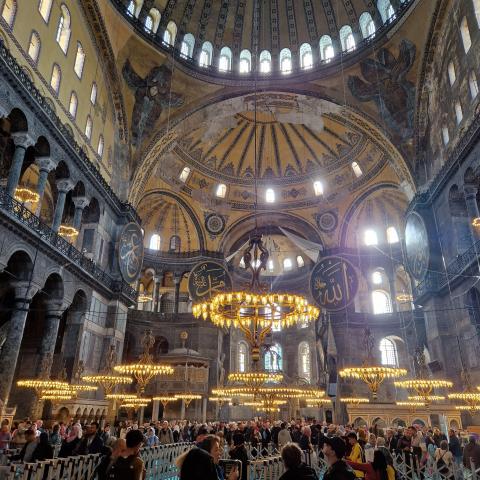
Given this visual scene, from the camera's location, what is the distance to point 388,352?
69.8 ft

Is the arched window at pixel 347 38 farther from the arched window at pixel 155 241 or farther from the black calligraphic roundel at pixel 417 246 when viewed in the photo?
the arched window at pixel 155 241

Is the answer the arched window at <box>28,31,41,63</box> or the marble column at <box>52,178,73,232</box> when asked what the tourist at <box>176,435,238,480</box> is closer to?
the arched window at <box>28,31,41,63</box>

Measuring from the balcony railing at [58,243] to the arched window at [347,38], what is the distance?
13.7m

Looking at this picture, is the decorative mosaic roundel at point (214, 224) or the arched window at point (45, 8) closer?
the arched window at point (45, 8)

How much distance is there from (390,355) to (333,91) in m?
13.6

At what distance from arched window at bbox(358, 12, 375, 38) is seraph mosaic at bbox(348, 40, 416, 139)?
4.46 ft

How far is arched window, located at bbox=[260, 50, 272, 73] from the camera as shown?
19234mm

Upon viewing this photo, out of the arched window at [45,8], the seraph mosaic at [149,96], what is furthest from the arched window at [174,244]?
the arched window at [45,8]

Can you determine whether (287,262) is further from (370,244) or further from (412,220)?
(412,220)

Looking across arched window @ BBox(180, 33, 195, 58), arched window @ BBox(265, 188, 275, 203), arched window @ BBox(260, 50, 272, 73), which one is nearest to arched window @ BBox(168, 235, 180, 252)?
arched window @ BBox(265, 188, 275, 203)

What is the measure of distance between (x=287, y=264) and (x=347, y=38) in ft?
44.7

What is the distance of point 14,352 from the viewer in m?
9.95

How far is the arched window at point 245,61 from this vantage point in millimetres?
19188

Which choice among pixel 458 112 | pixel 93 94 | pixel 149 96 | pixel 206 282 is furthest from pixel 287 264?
pixel 93 94
